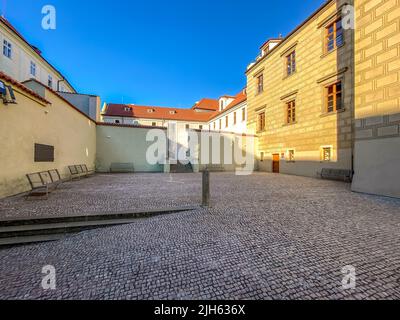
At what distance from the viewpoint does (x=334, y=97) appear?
12.1m

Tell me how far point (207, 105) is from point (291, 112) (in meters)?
35.8

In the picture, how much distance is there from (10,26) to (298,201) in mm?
27510

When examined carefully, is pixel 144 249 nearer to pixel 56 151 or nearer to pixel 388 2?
pixel 56 151

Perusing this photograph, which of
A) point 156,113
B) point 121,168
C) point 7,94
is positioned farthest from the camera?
point 156,113

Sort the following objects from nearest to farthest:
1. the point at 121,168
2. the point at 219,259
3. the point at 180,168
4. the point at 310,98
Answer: the point at 219,259 → the point at 310,98 → the point at 121,168 → the point at 180,168

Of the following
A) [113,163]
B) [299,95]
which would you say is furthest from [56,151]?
[299,95]

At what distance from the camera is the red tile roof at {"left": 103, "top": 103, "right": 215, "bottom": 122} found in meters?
41.6

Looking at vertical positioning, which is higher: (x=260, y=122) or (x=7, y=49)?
(x=7, y=49)

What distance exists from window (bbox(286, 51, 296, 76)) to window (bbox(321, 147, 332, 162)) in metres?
6.87

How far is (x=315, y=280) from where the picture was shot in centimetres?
237

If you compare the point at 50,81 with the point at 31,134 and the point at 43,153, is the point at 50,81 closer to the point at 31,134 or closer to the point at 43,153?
the point at 43,153

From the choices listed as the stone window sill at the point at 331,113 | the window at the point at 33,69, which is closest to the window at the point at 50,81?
the window at the point at 33,69

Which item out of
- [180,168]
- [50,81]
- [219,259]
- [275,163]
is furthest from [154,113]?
[219,259]

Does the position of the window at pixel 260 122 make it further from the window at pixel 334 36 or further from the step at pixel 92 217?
the step at pixel 92 217
